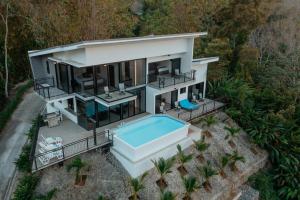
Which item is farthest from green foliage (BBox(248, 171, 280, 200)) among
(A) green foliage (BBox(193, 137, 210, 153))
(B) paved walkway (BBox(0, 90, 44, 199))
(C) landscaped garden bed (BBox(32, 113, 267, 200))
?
(B) paved walkway (BBox(0, 90, 44, 199))

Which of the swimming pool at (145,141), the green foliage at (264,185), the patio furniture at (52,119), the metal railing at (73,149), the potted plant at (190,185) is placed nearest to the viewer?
the metal railing at (73,149)

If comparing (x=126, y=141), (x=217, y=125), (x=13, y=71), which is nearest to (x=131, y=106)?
(x=126, y=141)

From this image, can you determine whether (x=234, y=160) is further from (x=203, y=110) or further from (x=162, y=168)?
(x=162, y=168)

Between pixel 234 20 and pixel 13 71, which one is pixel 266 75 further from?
pixel 13 71

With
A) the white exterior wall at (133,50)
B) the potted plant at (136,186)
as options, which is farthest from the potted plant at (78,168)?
the white exterior wall at (133,50)

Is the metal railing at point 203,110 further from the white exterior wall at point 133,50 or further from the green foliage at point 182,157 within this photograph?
the white exterior wall at point 133,50

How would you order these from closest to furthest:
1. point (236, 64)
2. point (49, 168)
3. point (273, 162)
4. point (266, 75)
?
point (49, 168)
point (273, 162)
point (266, 75)
point (236, 64)
